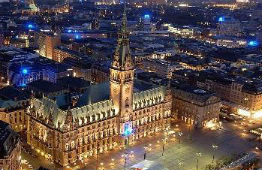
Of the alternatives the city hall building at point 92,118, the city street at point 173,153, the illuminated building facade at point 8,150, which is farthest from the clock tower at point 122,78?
the illuminated building facade at point 8,150

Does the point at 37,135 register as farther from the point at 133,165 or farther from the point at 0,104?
the point at 133,165

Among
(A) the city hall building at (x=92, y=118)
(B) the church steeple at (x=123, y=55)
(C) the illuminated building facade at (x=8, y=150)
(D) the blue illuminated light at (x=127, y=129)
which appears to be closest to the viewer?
(C) the illuminated building facade at (x=8, y=150)

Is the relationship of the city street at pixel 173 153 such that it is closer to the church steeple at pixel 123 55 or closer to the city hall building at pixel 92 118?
the city hall building at pixel 92 118

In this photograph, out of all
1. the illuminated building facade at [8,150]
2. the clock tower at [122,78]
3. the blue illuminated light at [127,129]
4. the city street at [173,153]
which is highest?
the clock tower at [122,78]

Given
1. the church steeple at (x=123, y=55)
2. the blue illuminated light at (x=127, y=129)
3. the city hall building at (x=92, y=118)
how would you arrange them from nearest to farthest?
the city hall building at (x=92, y=118) → the church steeple at (x=123, y=55) → the blue illuminated light at (x=127, y=129)

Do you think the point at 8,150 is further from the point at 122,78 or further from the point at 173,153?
the point at 173,153

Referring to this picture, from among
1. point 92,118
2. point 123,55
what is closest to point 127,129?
point 92,118

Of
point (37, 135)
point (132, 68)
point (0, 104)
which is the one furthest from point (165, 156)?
point (0, 104)

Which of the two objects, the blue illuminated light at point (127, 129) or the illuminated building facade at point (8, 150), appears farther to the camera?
the blue illuminated light at point (127, 129)
